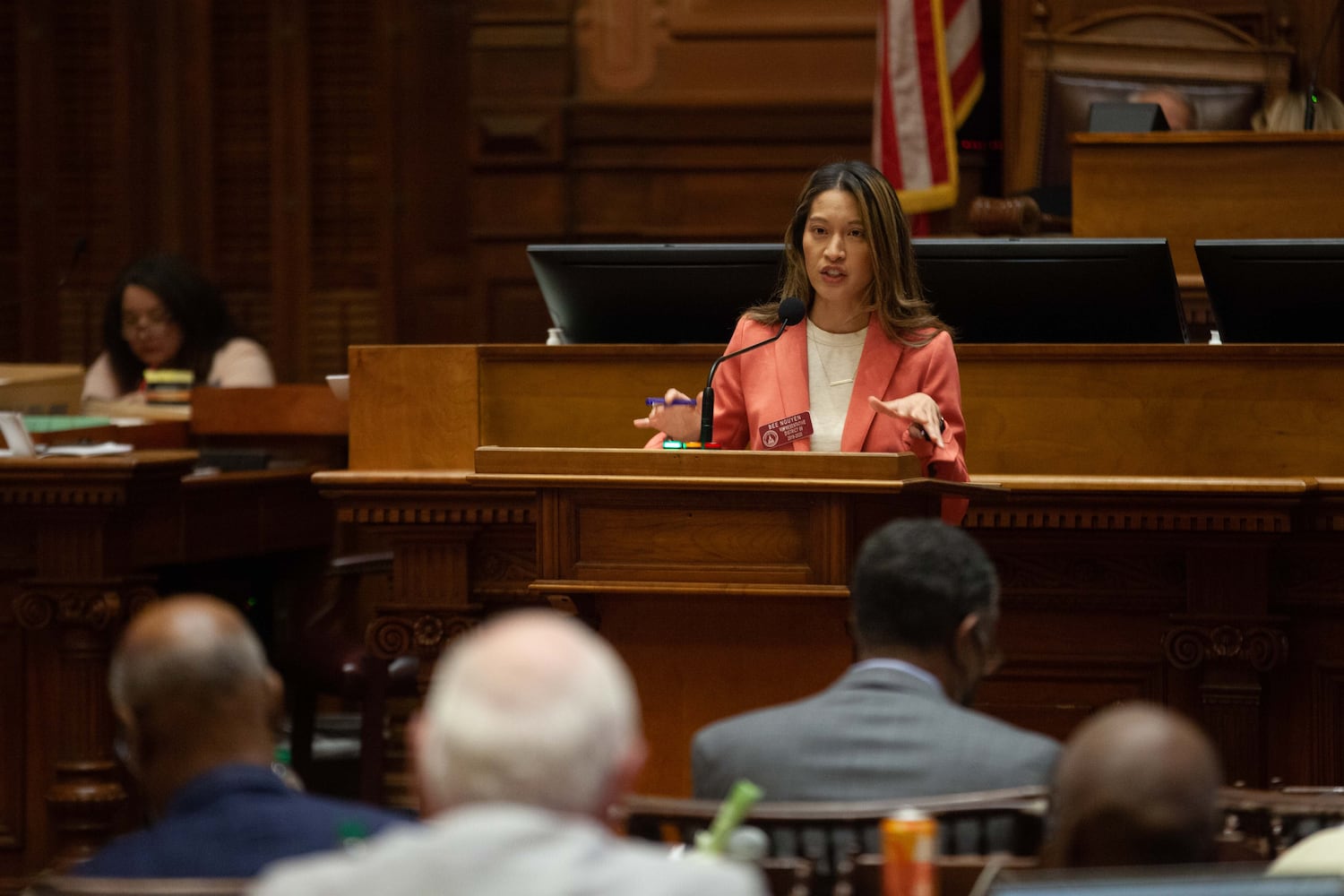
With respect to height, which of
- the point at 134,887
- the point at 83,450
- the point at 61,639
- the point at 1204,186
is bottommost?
the point at 61,639

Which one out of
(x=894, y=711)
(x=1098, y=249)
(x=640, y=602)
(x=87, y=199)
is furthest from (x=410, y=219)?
(x=894, y=711)

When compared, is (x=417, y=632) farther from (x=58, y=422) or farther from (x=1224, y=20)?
(x=1224, y=20)

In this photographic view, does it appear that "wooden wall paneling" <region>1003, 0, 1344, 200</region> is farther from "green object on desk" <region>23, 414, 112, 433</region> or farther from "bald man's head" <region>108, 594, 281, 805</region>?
"bald man's head" <region>108, 594, 281, 805</region>

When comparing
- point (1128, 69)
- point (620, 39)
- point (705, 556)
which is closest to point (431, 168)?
point (620, 39)

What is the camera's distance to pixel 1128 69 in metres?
6.07

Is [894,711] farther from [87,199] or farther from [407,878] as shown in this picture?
[87,199]

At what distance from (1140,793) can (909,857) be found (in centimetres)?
22

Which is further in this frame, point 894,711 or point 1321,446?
point 1321,446

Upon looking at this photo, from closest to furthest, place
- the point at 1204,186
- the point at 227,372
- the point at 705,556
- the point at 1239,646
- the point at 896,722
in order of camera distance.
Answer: the point at 896,722, the point at 705,556, the point at 1239,646, the point at 1204,186, the point at 227,372

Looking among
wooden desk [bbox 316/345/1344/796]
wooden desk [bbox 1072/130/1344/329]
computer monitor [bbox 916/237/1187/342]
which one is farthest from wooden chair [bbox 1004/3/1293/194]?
wooden desk [bbox 316/345/1344/796]

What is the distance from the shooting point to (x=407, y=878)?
1.27 m

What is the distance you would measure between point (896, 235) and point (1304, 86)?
3608 mm

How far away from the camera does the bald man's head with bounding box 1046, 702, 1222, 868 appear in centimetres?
148

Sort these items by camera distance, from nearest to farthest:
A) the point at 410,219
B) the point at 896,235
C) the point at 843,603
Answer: the point at 843,603 < the point at 896,235 < the point at 410,219
